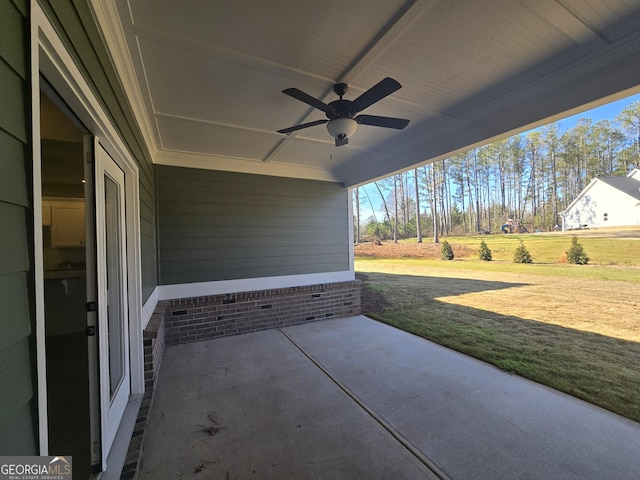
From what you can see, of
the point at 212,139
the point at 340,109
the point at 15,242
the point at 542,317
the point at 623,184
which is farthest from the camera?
the point at 623,184

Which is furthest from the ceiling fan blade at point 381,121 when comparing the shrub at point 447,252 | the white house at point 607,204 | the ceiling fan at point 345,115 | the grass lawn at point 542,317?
the shrub at point 447,252

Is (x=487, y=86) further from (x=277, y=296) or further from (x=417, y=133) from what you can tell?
(x=277, y=296)

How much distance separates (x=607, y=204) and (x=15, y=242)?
39.0 ft

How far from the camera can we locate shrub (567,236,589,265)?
8.47 meters

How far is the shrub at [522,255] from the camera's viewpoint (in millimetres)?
9881

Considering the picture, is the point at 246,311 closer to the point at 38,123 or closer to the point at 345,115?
the point at 345,115

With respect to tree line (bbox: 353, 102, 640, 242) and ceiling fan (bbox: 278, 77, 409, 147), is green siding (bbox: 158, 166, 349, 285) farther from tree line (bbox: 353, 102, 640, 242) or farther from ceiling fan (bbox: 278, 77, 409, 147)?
tree line (bbox: 353, 102, 640, 242)

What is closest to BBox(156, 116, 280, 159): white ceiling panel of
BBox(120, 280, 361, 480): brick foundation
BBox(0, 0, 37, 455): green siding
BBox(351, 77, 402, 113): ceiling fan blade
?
BBox(351, 77, 402, 113): ceiling fan blade

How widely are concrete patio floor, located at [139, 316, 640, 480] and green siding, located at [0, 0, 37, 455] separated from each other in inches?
57.8

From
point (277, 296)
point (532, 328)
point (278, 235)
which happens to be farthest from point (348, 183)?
point (532, 328)

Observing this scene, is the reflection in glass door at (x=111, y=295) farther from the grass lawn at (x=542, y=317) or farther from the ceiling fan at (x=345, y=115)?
the grass lawn at (x=542, y=317)

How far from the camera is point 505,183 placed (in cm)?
1521

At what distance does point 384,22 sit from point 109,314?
9.30ft

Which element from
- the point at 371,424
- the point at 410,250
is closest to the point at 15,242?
the point at 371,424
